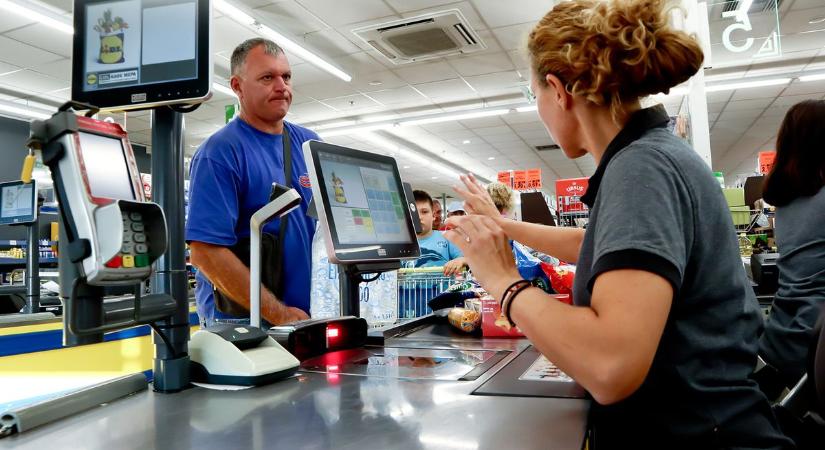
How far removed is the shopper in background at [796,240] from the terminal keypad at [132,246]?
261 cm

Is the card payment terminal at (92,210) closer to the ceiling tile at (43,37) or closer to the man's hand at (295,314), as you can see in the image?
the man's hand at (295,314)

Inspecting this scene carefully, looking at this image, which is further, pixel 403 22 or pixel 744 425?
pixel 403 22

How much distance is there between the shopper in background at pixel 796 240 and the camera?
8.44 ft


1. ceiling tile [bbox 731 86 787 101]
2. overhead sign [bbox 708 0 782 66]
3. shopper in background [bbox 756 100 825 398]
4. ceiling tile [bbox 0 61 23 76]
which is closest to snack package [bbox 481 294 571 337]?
shopper in background [bbox 756 100 825 398]

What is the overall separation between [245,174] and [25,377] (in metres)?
1.56

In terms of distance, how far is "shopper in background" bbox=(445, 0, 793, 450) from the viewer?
87 cm

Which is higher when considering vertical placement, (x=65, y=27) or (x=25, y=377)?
(x=65, y=27)

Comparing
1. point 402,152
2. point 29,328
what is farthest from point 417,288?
point 402,152

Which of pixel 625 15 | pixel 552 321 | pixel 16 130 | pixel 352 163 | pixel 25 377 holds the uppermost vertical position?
pixel 16 130

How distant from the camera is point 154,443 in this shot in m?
0.86

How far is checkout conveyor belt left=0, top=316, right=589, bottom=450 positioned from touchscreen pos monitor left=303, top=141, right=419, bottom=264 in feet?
1.18

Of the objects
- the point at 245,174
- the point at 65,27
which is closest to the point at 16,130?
the point at 65,27

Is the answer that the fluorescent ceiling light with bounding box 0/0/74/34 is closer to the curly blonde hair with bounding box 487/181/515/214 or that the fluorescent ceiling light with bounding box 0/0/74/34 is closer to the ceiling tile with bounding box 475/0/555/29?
the ceiling tile with bounding box 475/0/555/29

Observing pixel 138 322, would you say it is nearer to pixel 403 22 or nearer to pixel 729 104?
pixel 403 22
